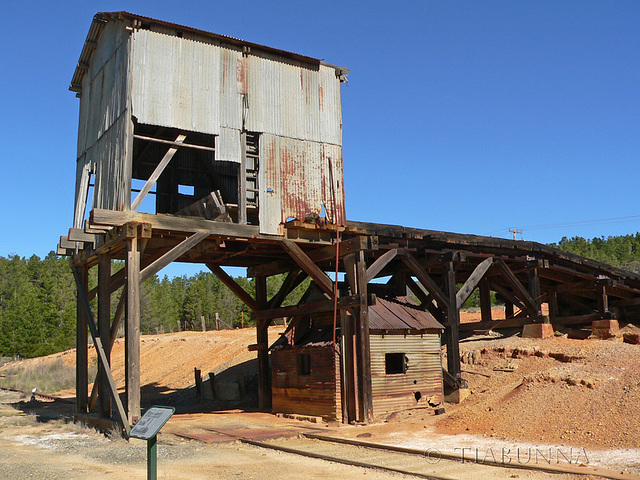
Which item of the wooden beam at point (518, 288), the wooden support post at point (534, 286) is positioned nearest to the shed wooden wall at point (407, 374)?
the wooden beam at point (518, 288)

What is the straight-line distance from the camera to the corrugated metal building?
672 inches

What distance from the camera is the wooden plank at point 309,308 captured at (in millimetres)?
18559

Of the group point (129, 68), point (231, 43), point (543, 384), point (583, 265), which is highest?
point (231, 43)

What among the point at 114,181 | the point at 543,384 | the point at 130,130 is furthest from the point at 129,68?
the point at 543,384

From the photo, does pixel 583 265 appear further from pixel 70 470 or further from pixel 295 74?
pixel 70 470

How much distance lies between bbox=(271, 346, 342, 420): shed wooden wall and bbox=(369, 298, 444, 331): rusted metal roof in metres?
1.75

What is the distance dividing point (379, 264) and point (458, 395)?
195 inches

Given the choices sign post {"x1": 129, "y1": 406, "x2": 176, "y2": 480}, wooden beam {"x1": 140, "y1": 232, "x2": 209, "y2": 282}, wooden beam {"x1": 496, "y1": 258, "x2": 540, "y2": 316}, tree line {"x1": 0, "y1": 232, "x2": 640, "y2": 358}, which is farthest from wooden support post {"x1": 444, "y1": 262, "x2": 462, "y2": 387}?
tree line {"x1": 0, "y1": 232, "x2": 640, "y2": 358}

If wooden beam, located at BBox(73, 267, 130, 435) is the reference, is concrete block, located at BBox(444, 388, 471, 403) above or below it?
below

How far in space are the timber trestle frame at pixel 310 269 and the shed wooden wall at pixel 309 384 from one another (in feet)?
1.33

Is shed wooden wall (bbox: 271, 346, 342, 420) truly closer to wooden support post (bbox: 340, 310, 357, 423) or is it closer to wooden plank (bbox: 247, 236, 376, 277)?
wooden support post (bbox: 340, 310, 357, 423)

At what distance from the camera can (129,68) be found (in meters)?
16.8

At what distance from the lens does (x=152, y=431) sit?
750 cm

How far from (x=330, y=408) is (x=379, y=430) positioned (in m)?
2.57
